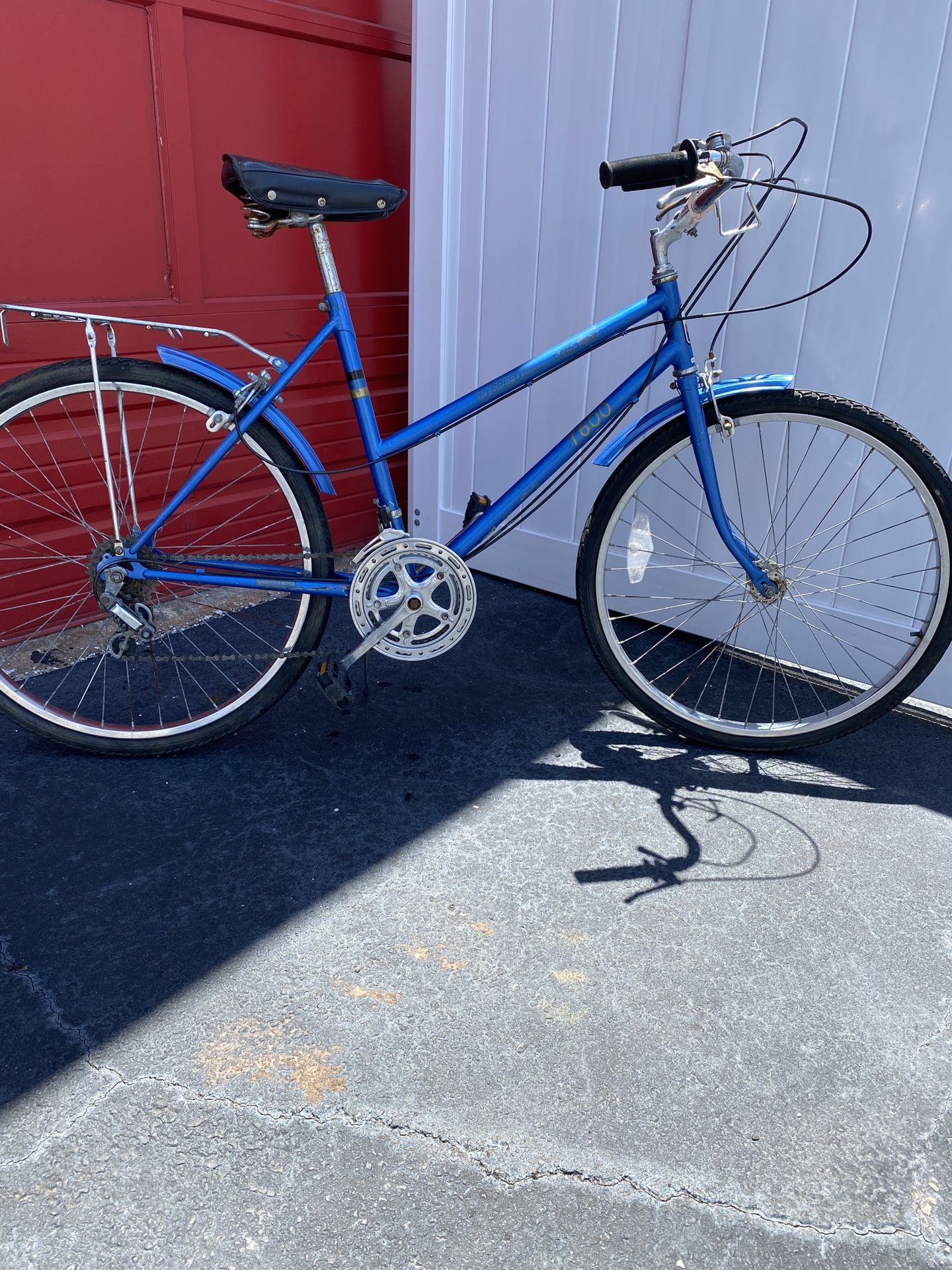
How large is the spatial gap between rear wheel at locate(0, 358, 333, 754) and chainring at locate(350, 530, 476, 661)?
128 millimetres

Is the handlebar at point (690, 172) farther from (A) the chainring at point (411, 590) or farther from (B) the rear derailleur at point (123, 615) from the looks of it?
(B) the rear derailleur at point (123, 615)

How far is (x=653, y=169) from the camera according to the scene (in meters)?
1.89

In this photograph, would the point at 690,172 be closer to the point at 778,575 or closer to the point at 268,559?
the point at 778,575

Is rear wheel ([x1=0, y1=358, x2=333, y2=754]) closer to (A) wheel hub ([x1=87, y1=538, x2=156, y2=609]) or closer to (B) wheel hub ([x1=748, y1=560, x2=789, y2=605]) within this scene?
(A) wheel hub ([x1=87, y1=538, x2=156, y2=609])

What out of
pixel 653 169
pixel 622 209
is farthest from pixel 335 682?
pixel 622 209

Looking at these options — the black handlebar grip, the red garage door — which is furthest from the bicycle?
the red garage door

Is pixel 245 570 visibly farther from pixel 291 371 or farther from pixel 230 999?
pixel 230 999

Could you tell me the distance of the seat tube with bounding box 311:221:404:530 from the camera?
2.03 metres

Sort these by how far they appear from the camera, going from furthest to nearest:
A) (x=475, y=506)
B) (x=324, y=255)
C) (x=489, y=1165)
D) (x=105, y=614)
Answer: (x=105, y=614), (x=475, y=506), (x=324, y=255), (x=489, y=1165)

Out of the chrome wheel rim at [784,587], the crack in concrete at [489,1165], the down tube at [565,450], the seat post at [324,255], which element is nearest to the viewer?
the crack in concrete at [489,1165]

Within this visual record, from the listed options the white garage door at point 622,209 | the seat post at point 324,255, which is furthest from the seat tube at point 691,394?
the seat post at point 324,255

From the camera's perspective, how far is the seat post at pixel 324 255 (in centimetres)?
201

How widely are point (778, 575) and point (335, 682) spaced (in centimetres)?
108

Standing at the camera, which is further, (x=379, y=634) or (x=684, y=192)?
(x=379, y=634)
